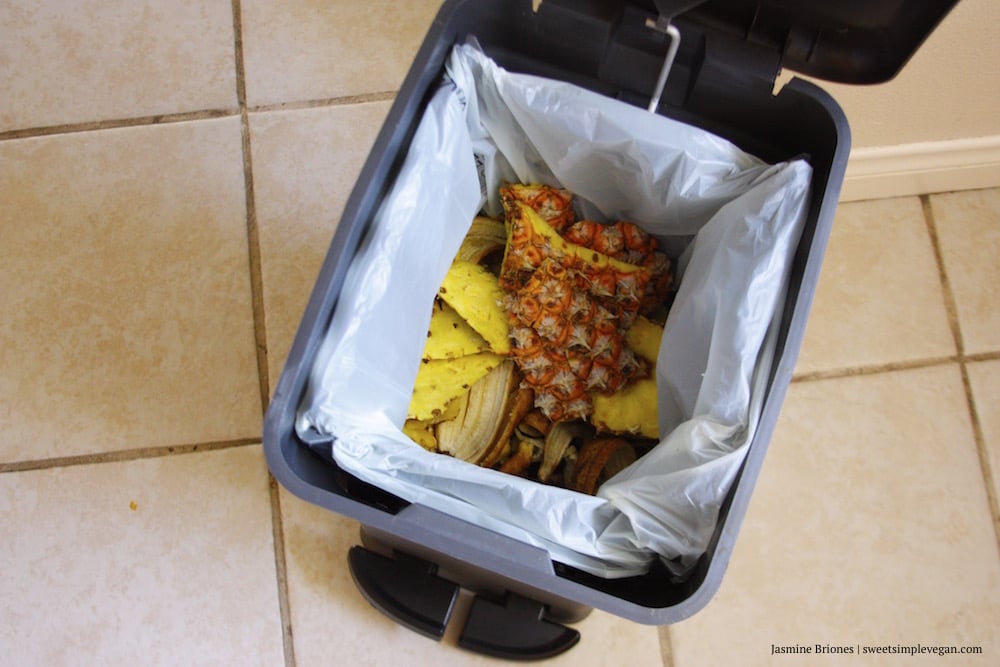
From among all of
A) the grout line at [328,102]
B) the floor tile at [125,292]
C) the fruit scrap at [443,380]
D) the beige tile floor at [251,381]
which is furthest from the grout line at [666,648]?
the grout line at [328,102]

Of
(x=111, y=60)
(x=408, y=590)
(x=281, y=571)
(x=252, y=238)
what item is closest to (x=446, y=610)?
(x=408, y=590)

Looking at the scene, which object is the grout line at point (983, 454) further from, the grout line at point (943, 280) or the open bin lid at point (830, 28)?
the open bin lid at point (830, 28)

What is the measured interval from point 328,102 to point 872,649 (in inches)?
27.3

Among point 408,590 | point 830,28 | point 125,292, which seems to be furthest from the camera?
point 125,292

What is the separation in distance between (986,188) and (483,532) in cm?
65

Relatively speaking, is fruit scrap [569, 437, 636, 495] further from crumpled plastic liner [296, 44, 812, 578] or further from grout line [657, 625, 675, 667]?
grout line [657, 625, 675, 667]

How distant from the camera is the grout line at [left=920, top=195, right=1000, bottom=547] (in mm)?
743

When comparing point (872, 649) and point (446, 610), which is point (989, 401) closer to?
point (872, 649)

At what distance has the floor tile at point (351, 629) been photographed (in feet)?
2.35

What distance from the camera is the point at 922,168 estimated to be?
0.75 m

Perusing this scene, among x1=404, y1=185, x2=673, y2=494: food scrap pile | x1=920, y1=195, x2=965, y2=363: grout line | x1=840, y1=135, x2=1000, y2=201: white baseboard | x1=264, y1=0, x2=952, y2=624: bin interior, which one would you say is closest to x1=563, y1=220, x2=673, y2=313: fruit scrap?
x1=404, y1=185, x2=673, y2=494: food scrap pile

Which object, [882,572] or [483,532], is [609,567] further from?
[882,572]

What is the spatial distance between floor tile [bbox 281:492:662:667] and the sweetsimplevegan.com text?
0.11 metres

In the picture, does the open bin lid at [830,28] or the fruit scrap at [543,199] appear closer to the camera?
the open bin lid at [830,28]
